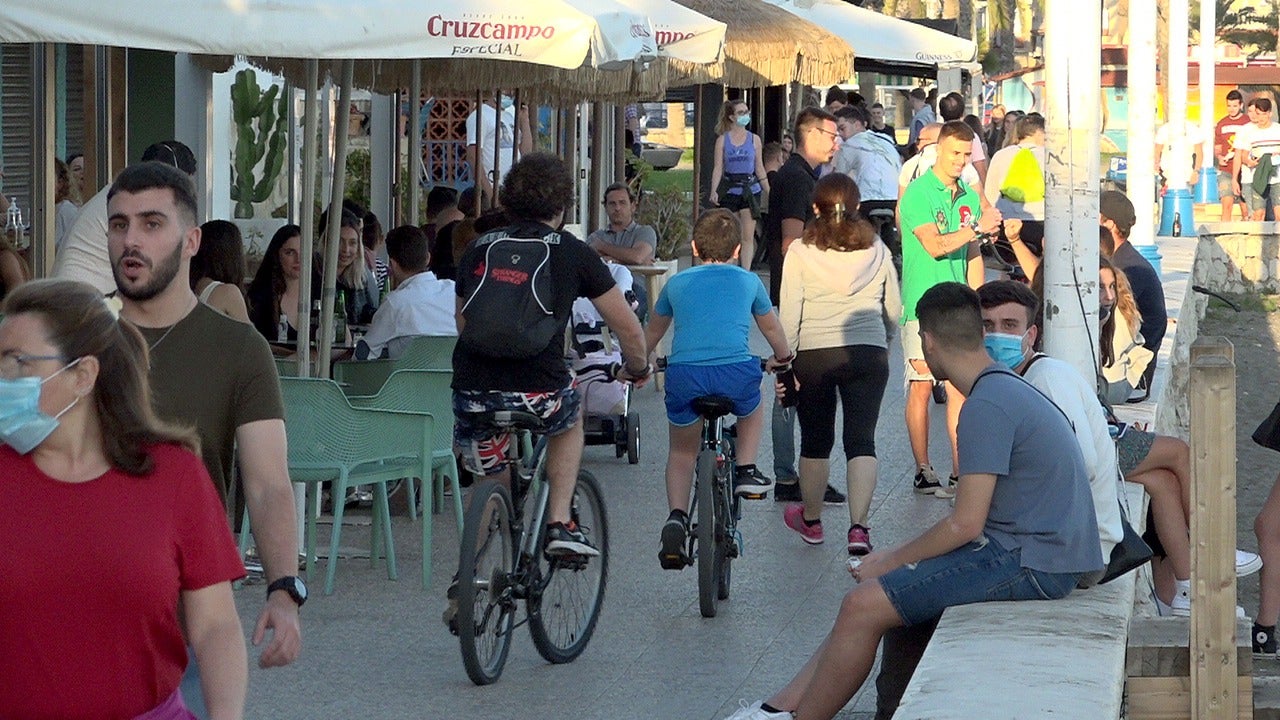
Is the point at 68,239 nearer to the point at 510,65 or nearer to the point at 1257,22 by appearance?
the point at 510,65

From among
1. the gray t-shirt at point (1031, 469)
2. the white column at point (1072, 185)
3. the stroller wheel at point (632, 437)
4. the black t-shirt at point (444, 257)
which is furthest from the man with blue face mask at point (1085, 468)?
the black t-shirt at point (444, 257)

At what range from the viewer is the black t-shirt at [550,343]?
21.1 ft

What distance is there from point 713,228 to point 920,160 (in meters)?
5.82

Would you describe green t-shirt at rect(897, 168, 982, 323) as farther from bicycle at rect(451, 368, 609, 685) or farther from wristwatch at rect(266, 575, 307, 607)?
wristwatch at rect(266, 575, 307, 607)

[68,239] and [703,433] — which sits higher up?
[68,239]

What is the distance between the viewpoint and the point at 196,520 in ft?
10.2

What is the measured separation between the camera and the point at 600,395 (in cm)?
1038

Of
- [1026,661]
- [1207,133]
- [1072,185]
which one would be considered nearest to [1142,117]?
[1072,185]

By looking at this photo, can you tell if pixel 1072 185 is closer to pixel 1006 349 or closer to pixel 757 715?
pixel 1006 349

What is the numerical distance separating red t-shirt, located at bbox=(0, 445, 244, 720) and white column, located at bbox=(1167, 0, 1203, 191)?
2198 centimetres

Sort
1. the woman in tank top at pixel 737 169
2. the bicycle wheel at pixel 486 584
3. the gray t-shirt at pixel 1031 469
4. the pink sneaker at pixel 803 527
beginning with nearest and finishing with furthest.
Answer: the gray t-shirt at pixel 1031 469, the bicycle wheel at pixel 486 584, the pink sneaker at pixel 803 527, the woman in tank top at pixel 737 169

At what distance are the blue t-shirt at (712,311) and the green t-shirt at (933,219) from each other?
1903mm

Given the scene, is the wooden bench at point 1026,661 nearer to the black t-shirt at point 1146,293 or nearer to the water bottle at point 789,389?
the water bottle at point 789,389

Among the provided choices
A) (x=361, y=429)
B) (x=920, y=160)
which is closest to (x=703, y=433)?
(x=361, y=429)
